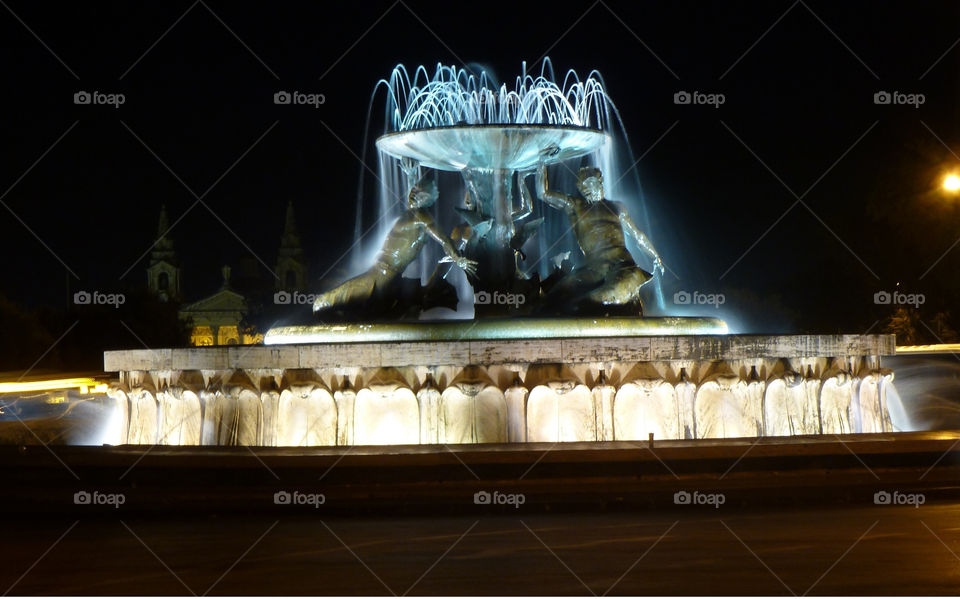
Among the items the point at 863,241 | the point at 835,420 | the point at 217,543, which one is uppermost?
the point at 863,241

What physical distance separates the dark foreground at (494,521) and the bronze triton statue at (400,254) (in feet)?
Answer: 11.9

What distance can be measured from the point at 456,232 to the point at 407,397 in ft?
12.2

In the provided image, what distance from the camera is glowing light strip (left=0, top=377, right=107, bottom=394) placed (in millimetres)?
24406

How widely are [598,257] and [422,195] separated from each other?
1.93 m

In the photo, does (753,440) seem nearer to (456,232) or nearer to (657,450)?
(657,450)

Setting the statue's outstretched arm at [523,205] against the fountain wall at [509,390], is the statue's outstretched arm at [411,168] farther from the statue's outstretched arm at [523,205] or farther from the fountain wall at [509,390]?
the fountain wall at [509,390]

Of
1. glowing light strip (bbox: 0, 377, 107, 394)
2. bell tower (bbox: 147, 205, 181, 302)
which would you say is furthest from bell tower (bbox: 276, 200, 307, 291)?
glowing light strip (bbox: 0, 377, 107, 394)

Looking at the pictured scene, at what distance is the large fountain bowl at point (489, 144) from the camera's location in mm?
13664

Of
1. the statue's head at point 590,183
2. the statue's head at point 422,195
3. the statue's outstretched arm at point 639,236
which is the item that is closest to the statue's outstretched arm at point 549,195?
the statue's head at point 590,183

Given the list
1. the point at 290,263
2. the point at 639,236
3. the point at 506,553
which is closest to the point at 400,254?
the point at 639,236

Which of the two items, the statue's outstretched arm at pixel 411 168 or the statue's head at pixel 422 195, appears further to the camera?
the statue's outstretched arm at pixel 411 168

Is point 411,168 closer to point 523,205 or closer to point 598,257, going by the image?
point 523,205

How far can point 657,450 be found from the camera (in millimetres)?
9539

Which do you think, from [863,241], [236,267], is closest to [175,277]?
[236,267]
